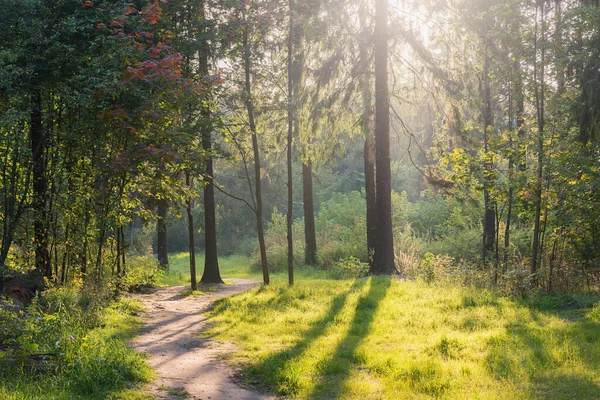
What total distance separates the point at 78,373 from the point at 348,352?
327cm

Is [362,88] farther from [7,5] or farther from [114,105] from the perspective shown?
[7,5]

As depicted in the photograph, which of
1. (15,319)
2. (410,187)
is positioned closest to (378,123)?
(15,319)

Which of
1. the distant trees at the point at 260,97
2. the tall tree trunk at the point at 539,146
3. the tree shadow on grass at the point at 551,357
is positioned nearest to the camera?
the tree shadow on grass at the point at 551,357

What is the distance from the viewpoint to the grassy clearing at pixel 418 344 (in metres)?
5.60

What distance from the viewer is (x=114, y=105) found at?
9.67 meters

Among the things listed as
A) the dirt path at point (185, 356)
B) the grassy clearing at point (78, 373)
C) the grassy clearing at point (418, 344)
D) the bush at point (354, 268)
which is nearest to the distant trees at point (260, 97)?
the bush at point (354, 268)

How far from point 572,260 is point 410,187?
100 feet

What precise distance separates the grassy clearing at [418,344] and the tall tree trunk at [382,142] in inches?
154

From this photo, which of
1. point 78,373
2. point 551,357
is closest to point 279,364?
point 78,373

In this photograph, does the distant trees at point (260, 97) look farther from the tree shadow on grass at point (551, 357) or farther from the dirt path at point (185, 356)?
the tree shadow on grass at point (551, 357)

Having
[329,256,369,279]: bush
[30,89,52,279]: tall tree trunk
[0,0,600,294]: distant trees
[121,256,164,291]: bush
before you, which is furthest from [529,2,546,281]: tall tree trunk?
[121,256,164,291]: bush

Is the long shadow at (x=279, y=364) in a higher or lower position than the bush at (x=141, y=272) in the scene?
lower

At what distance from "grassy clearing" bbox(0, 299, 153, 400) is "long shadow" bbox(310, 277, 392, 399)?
184 cm

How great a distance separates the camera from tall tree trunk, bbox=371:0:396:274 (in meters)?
14.7
